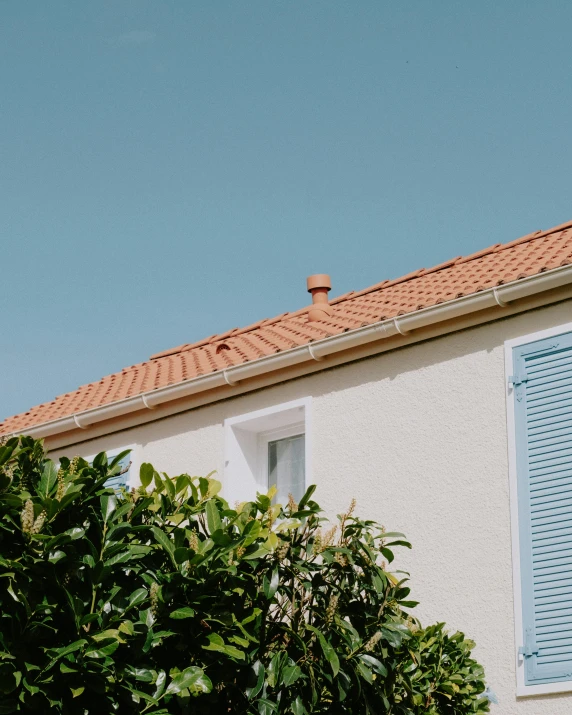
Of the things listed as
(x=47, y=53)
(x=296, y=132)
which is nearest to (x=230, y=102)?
(x=296, y=132)

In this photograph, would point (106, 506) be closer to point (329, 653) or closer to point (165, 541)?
point (165, 541)

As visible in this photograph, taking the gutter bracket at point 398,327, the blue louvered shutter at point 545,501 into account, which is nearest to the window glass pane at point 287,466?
the gutter bracket at point 398,327

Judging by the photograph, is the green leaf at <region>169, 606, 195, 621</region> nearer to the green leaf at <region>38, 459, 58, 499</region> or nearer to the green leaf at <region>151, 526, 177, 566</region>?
the green leaf at <region>151, 526, 177, 566</region>

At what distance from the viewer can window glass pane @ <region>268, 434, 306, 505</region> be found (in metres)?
10.9

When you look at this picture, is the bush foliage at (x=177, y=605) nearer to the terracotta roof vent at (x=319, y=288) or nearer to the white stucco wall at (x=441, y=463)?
the white stucco wall at (x=441, y=463)

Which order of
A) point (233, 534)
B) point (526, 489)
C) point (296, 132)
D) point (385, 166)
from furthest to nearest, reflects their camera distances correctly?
point (296, 132) → point (385, 166) → point (526, 489) → point (233, 534)

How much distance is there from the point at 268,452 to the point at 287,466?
28 centimetres

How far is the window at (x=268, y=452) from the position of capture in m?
10.8

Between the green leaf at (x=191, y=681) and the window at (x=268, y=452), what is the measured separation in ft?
16.1

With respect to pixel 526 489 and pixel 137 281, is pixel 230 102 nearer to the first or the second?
pixel 137 281

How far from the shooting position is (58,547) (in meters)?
5.51

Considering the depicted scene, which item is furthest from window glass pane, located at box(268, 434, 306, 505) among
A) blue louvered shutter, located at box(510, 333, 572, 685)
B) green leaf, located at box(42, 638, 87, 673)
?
green leaf, located at box(42, 638, 87, 673)

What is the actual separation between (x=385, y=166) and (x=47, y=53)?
4556 millimetres

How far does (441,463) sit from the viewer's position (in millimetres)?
9562
